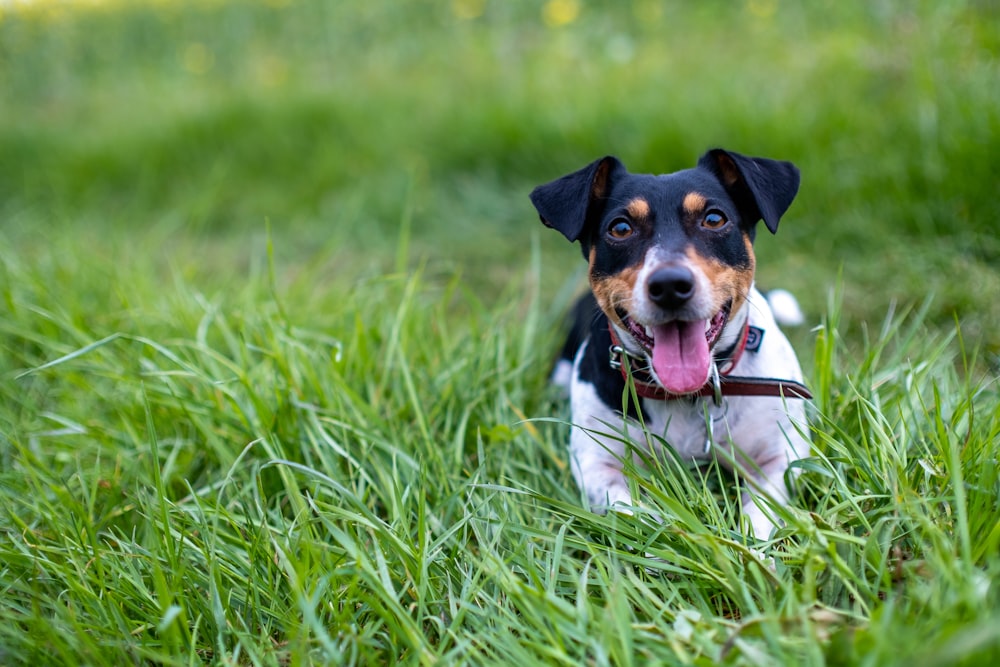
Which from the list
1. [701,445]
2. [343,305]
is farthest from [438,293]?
[701,445]

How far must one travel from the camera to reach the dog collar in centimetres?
240

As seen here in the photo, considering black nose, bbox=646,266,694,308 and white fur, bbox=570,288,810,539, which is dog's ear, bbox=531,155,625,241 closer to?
black nose, bbox=646,266,694,308

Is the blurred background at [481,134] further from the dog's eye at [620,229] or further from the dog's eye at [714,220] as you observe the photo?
the dog's eye at [714,220]

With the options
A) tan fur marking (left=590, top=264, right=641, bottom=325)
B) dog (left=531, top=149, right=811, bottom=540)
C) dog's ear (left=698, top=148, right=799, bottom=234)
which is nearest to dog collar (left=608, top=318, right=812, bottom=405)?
dog (left=531, top=149, right=811, bottom=540)

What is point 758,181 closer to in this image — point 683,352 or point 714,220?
point 714,220

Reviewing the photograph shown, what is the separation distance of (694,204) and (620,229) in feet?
0.75

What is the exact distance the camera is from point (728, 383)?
243 centimetres

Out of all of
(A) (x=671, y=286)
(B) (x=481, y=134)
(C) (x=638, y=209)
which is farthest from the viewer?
(B) (x=481, y=134)

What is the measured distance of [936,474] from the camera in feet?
6.62

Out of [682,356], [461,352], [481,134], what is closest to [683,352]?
[682,356]

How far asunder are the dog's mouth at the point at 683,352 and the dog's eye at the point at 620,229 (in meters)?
0.29

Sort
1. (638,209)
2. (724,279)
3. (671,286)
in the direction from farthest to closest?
(638,209)
(724,279)
(671,286)

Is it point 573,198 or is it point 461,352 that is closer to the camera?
point 573,198

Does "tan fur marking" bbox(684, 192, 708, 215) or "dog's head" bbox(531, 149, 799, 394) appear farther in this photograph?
"tan fur marking" bbox(684, 192, 708, 215)
